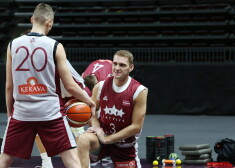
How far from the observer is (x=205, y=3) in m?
17.2

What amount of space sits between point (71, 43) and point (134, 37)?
223 cm

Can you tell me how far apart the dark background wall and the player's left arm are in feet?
26.7

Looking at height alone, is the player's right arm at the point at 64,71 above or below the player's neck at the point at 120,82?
above

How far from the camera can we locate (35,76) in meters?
3.88

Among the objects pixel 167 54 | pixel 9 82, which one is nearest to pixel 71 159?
pixel 9 82

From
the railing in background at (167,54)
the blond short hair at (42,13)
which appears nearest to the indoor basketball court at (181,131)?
the railing in background at (167,54)

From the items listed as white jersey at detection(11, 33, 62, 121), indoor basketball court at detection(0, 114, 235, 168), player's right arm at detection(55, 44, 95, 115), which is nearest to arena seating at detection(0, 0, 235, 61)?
indoor basketball court at detection(0, 114, 235, 168)

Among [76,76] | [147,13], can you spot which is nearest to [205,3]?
[147,13]

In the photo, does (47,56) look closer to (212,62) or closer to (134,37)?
(212,62)

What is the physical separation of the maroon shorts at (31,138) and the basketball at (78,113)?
23.8 inches

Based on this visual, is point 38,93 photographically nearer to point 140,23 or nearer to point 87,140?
point 87,140

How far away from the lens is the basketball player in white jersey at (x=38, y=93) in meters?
3.87

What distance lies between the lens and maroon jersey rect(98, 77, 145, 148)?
4.61m

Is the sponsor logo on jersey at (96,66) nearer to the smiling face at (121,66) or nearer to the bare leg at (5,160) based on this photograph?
the smiling face at (121,66)
